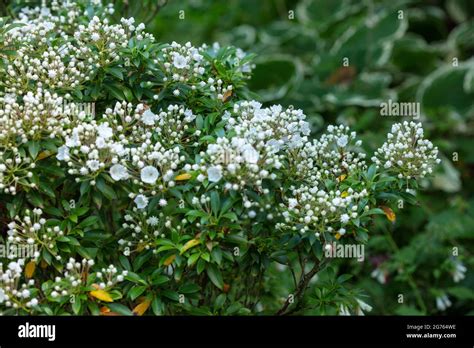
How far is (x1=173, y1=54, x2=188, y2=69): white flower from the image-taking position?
294 cm

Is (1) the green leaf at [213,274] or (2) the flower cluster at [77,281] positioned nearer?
(2) the flower cluster at [77,281]

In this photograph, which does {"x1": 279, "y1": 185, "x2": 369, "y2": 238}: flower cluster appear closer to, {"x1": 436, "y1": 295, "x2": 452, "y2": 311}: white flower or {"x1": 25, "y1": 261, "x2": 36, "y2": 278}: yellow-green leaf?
{"x1": 25, "y1": 261, "x2": 36, "y2": 278}: yellow-green leaf

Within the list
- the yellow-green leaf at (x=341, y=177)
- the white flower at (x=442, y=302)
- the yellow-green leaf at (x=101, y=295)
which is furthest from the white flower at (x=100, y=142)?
the white flower at (x=442, y=302)

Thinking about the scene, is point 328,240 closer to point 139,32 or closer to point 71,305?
point 71,305

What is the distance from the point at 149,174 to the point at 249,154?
412mm

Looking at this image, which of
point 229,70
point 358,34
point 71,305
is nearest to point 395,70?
point 358,34

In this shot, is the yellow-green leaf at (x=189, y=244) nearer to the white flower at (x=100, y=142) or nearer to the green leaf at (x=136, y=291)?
the green leaf at (x=136, y=291)

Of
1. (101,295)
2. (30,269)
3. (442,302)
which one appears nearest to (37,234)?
(30,269)

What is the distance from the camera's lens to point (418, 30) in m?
7.45

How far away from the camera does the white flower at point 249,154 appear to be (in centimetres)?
254

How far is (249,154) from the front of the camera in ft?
8.36

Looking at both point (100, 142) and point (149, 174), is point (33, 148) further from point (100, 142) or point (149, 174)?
point (149, 174)
